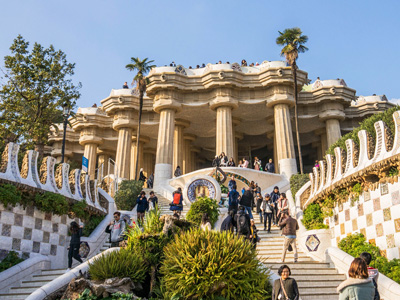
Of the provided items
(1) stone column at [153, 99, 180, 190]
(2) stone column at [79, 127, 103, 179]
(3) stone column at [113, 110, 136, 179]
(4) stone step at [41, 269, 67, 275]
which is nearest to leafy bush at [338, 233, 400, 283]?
(4) stone step at [41, 269, 67, 275]

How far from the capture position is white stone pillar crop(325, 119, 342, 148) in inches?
1398

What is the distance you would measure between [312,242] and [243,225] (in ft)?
11.7

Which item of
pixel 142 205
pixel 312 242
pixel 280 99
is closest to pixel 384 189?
pixel 312 242

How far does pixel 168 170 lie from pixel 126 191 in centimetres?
900

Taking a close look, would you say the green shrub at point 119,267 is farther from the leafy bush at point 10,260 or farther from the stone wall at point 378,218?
the stone wall at point 378,218

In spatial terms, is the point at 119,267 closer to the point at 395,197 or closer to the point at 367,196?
the point at 395,197

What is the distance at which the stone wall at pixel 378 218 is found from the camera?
422 inches

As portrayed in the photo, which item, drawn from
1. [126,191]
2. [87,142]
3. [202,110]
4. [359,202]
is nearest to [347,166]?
[359,202]

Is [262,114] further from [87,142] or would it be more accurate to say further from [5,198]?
[5,198]

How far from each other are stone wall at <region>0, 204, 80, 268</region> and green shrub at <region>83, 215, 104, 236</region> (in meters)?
1.04

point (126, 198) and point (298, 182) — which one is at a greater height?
point (298, 182)

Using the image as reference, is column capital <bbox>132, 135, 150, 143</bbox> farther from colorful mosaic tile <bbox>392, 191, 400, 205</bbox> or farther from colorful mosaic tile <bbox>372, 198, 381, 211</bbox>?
colorful mosaic tile <bbox>392, 191, 400, 205</bbox>

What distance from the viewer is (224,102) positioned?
32.9 metres

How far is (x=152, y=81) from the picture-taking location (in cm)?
3375
